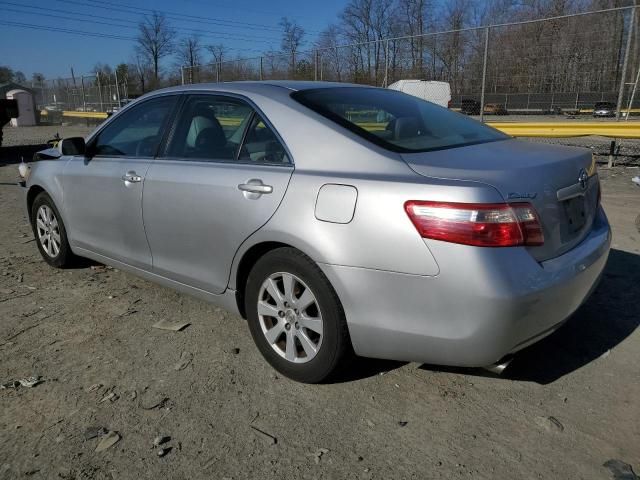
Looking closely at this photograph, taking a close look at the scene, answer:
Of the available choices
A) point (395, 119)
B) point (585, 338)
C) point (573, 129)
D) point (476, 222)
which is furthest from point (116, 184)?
point (573, 129)

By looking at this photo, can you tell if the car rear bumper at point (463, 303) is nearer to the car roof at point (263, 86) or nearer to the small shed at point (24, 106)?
the car roof at point (263, 86)

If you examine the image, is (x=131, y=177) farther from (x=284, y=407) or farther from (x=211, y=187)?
(x=284, y=407)

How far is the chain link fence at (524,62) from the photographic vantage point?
31.3 feet

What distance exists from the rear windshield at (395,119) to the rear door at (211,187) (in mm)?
362

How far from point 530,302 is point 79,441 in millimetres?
2090

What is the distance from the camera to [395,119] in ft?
9.92

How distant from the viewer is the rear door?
9.21ft

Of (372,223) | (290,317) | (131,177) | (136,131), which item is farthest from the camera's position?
(136,131)

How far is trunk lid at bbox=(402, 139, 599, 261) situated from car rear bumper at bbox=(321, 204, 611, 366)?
5.4 inches

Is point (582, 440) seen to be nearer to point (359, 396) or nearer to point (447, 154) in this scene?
point (359, 396)

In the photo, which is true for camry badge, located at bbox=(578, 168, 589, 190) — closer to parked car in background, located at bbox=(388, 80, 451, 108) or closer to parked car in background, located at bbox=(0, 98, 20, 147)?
parked car in background, located at bbox=(388, 80, 451, 108)

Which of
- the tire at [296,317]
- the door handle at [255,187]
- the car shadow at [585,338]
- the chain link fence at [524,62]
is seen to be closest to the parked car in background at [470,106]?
the chain link fence at [524,62]

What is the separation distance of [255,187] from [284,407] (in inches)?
45.0

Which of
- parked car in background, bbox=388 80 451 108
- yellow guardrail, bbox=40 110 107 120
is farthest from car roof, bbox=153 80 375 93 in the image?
yellow guardrail, bbox=40 110 107 120
